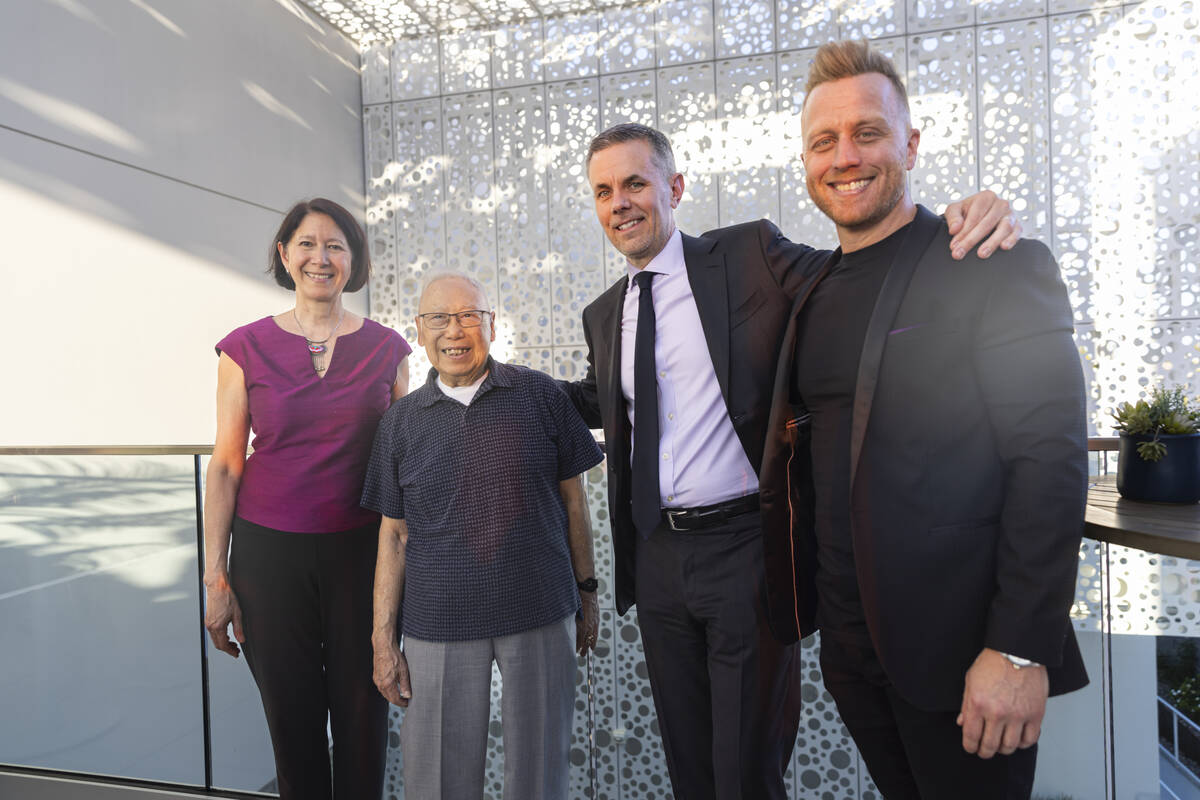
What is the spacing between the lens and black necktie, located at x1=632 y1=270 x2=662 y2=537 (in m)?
1.73

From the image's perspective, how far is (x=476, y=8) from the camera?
6.37m

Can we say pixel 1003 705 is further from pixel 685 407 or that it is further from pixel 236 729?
pixel 236 729

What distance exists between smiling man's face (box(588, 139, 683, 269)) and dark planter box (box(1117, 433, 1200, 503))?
1197 mm

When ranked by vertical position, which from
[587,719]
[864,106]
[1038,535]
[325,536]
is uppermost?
[864,106]

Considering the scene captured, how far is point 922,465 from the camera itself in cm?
124

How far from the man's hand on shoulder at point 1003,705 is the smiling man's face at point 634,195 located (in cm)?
116

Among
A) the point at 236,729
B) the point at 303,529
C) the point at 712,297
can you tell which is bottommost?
the point at 236,729

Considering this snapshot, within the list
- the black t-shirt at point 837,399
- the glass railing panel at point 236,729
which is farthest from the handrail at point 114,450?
the black t-shirt at point 837,399

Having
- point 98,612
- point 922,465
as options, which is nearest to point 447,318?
point 922,465

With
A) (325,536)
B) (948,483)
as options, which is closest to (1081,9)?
(948,483)

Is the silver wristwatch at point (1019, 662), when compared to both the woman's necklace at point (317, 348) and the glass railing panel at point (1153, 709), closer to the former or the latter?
the glass railing panel at point (1153, 709)

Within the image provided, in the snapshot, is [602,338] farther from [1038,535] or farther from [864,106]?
[1038,535]

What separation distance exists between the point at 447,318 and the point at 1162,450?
1.65 metres

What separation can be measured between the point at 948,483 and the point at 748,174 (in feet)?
17.3
